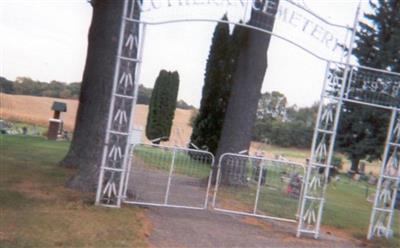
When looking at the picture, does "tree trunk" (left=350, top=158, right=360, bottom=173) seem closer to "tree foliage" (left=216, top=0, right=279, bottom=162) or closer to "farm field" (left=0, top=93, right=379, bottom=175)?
"farm field" (left=0, top=93, right=379, bottom=175)

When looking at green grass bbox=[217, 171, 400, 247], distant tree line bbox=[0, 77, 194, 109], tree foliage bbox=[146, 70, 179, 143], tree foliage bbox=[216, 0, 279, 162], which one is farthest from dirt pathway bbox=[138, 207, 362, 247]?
distant tree line bbox=[0, 77, 194, 109]

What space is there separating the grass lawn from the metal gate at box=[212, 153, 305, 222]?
142 inches

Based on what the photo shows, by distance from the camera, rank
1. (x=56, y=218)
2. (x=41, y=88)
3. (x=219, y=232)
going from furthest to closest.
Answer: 1. (x=41, y=88)
2. (x=219, y=232)
3. (x=56, y=218)

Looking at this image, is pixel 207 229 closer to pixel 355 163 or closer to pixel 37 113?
pixel 37 113

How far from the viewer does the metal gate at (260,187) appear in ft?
45.7

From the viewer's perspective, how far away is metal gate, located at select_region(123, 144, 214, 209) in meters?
12.2

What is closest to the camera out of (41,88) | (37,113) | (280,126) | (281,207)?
(281,207)

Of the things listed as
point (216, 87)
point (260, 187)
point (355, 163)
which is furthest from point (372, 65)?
point (260, 187)

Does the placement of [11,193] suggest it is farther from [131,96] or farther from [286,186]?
[286,186]

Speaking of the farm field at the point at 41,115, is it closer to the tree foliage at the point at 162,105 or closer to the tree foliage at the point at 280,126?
the tree foliage at the point at 162,105

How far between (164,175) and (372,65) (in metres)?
28.7

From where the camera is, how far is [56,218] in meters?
9.34

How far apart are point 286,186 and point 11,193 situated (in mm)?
7159

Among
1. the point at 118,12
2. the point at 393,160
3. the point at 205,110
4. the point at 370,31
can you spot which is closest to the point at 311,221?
the point at 393,160
